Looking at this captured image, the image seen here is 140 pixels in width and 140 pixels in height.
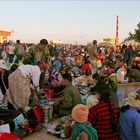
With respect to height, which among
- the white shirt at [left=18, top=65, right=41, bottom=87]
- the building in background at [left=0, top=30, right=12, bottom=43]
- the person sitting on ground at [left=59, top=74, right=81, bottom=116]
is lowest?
the person sitting on ground at [left=59, top=74, right=81, bottom=116]

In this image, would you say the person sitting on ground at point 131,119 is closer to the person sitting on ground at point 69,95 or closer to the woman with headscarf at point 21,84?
the person sitting on ground at point 69,95

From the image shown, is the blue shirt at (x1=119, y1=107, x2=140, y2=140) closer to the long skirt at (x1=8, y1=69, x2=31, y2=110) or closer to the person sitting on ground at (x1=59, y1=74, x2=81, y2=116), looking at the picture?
the person sitting on ground at (x1=59, y1=74, x2=81, y2=116)

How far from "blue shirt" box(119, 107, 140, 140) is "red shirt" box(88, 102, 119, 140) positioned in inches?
7.5

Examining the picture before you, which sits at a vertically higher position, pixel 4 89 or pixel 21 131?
pixel 4 89

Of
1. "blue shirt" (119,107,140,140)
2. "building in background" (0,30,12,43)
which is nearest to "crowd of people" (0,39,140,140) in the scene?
"blue shirt" (119,107,140,140)

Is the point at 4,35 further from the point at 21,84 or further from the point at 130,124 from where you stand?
the point at 130,124

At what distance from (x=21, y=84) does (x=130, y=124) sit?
2.87 metres

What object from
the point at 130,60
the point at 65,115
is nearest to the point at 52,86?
the point at 65,115

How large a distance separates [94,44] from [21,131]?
845 centimetres

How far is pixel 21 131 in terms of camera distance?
603 cm

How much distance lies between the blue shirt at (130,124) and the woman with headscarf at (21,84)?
8.53 ft

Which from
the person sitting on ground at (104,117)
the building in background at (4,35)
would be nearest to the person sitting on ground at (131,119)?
the person sitting on ground at (104,117)

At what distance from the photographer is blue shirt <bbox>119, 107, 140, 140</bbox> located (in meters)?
4.14

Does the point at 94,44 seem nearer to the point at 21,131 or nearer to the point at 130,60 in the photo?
the point at 130,60
